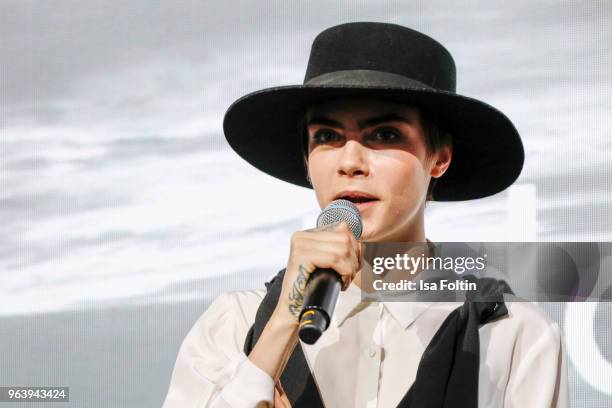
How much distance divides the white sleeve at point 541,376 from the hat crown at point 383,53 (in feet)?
2.35

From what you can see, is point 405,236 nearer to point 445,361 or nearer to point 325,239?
point 445,361

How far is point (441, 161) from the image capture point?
96.3 inches

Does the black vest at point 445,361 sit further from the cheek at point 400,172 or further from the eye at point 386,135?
the eye at point 386,135

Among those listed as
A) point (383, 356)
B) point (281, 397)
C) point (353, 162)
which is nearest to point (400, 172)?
point (353, 162)

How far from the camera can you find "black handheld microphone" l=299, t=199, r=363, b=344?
1.53m

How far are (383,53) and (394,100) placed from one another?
15 centimetres

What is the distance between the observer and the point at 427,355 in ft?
7.16

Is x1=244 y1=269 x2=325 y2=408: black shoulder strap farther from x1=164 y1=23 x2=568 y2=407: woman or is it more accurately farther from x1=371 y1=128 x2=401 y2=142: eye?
x1=371 y1=128 x2=401 y2=142: eye

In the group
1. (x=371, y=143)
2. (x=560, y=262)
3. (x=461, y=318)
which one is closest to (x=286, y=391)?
(x=461, y=318)

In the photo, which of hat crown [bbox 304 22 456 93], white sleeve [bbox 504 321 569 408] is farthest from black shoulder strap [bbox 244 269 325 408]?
hat crown [bbox 304 22 456 93]

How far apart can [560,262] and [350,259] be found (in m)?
1.76

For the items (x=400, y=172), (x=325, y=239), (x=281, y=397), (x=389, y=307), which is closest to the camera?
(x=325, y=239)

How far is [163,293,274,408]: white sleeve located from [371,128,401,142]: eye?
61 cm

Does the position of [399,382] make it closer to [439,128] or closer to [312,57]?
[439,128]
